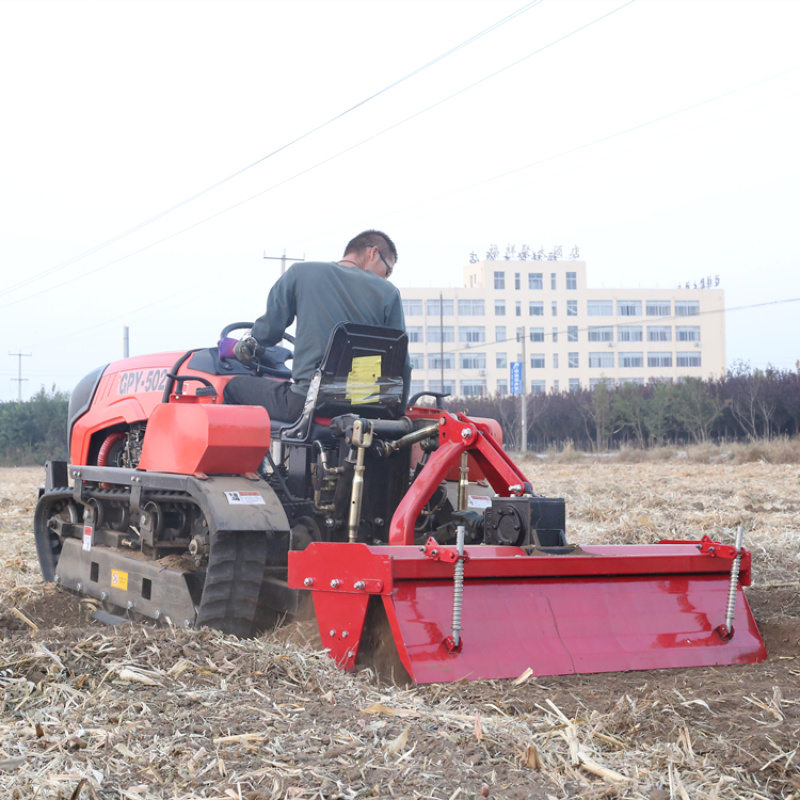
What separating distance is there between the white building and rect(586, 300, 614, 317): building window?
0.32 ft

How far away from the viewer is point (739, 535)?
3891mm

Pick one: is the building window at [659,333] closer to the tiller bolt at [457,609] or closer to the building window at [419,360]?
the building window at [419,360]

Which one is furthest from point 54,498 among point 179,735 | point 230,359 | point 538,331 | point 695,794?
point 538,331

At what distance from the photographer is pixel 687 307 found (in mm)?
89875

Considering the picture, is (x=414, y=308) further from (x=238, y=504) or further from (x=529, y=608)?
(x=529, y=608)

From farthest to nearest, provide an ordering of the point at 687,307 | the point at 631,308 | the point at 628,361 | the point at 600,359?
the point at 631,308 → the point at 687,307 → the point at 628,361 → the point at 600,359

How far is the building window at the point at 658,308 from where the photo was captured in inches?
3565

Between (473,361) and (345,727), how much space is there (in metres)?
84.1

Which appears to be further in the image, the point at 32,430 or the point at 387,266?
the point at 32,430

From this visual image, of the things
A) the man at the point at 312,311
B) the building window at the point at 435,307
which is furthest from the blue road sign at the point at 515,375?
the man at the point at 312,311

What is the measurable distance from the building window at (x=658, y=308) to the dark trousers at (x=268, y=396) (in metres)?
89.8

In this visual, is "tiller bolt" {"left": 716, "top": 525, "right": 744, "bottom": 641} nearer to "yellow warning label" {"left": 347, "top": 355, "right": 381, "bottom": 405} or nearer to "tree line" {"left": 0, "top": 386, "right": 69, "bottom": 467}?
"yellow warning label" {"left": 347, "top": 355, "right": 381, "bottom": 405}

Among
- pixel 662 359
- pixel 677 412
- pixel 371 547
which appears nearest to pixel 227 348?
pixel 371 547

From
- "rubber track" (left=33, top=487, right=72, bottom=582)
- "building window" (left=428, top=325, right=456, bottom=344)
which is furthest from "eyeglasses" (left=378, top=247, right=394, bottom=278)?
"building window" (left=428, top=325, right=456, bottom=344)
